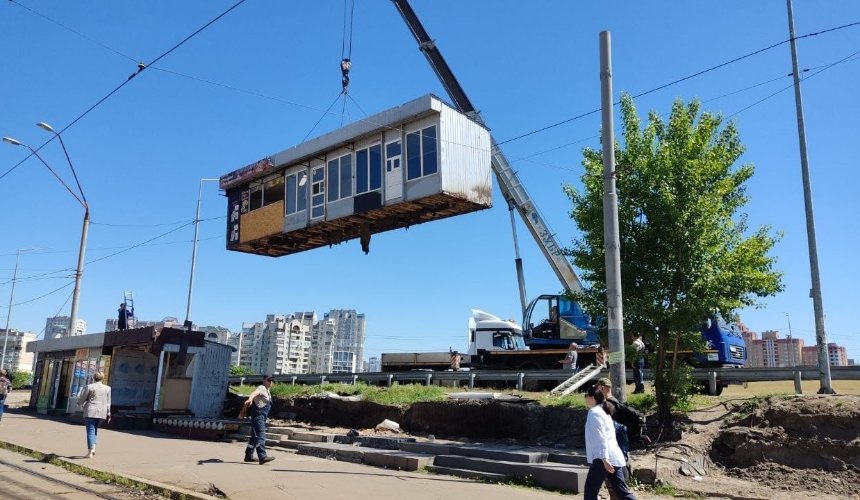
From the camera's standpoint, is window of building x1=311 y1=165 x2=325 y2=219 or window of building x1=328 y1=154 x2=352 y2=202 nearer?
window of building x1=328 y1=154 x2=352 y2=202

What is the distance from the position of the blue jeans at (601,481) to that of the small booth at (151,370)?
17.0m

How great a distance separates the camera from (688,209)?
13016 millimetres

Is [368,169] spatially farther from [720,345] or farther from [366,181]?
[720,345]

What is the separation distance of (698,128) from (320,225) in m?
11.8

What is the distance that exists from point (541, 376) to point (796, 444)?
795 cm

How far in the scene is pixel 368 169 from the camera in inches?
752

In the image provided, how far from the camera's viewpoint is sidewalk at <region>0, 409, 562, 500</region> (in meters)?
8.91

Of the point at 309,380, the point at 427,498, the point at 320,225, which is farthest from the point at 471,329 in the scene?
the point at 427,498

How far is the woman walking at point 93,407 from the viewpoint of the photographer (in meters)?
12.2

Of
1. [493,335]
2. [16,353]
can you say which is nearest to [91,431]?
[493,335]

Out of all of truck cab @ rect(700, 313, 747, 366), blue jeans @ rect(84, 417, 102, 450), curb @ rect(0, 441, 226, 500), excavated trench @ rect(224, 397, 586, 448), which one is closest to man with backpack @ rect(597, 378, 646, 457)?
excavated trench @ rect(224, 397, 586, 448)

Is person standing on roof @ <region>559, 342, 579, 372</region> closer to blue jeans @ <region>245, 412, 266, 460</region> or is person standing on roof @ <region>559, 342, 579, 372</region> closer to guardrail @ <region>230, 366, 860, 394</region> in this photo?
guardrail @ <region>230, 366, 860, 394</region>

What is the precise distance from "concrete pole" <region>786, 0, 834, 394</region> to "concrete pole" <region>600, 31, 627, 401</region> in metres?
4.80

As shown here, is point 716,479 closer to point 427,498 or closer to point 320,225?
point 427,498
